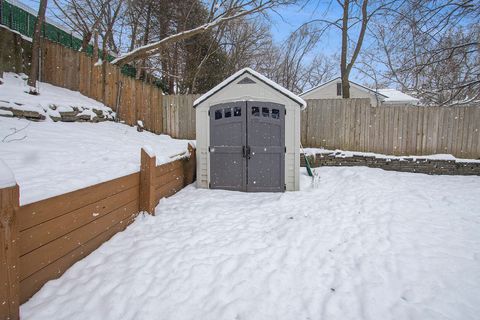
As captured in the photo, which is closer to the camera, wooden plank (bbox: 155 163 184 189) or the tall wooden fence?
wooden plank (bbox: 155 163 184 189)

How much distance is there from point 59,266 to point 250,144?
14.2 feet

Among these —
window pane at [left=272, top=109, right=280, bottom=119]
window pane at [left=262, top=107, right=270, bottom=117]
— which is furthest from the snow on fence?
window pane at [left=272, top=109, right=280, bottom=119]

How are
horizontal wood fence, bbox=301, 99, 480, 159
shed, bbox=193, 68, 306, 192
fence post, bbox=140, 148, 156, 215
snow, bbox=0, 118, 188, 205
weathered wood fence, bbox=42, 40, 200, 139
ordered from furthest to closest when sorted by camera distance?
horizontal wood fence, bbox=301, 99, 480, 159 < weathered wood fence, bbox=42, 40, 200, 139 < shed, bbox=193, 68, 306, 192 < fence post, bbox=140, 148, 156, 215 < snow, bbox=0, 118, 188, 205

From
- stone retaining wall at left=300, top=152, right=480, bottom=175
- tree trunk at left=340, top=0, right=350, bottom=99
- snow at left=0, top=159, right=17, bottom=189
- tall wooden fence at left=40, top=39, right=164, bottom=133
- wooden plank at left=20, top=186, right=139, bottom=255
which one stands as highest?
tree trunk at left=340, top=0, right=350, bottom=99

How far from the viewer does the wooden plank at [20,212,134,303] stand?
7.23 ft

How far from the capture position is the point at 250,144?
243 inches

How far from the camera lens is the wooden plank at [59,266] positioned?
2203 mm

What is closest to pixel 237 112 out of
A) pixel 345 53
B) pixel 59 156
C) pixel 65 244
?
pixel 59 156

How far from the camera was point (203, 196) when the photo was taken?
227 inches

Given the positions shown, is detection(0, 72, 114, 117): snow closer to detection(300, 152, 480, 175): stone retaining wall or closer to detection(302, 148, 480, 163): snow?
detection(302, 148, 480, 163): snow

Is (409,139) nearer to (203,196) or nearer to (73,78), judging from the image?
(203,196)

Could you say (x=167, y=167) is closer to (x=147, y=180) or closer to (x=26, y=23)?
(x=147, y=180)

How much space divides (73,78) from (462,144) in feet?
38.8

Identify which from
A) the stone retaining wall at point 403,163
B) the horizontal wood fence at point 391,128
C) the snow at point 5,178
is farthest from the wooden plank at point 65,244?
the horizontal wood fence at point 391,128
